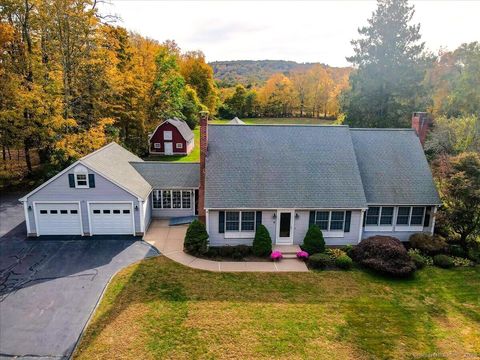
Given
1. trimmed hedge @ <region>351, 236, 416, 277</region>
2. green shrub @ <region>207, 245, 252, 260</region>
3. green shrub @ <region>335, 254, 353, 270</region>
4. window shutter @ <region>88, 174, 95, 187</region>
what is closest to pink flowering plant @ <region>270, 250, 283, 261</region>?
green shrub @ <region>207, 245, 252, 260</region>

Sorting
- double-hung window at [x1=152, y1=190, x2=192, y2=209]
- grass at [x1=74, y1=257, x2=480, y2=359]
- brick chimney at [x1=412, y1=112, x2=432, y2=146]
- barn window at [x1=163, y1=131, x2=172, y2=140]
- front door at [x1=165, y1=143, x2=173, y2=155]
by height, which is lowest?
grass at [x1=74, y1=257, x2=480, y2=359]

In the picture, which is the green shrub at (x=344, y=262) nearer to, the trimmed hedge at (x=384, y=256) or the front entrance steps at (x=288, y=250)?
the trimmed hedge at (x=384, y=256)

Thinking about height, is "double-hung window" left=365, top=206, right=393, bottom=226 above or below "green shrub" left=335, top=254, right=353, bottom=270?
above

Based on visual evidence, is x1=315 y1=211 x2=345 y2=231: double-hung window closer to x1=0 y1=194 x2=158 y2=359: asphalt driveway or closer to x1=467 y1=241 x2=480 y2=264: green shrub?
x1=467 y1=241 x2=480 y2=264: green shrub

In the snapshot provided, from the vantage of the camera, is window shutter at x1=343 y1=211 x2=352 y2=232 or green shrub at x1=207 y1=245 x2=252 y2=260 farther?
window shutter at x1=343 y1=211 x2=352 y2=232

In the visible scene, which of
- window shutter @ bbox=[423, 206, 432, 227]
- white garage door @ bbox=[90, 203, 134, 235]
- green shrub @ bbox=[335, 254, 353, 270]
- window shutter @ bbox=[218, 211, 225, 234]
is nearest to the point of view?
green shrub @ bbox=[335, 254, 353, 270]

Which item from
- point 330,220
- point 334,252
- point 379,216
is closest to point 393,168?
point 379,216

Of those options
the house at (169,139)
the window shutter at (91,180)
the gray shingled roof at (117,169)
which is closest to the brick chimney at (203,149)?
the gray shingled roof at (117,169)

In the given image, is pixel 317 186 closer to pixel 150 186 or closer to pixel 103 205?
pixel 150 186

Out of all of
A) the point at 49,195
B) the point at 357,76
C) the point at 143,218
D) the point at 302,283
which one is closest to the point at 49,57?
the point at 49,195
